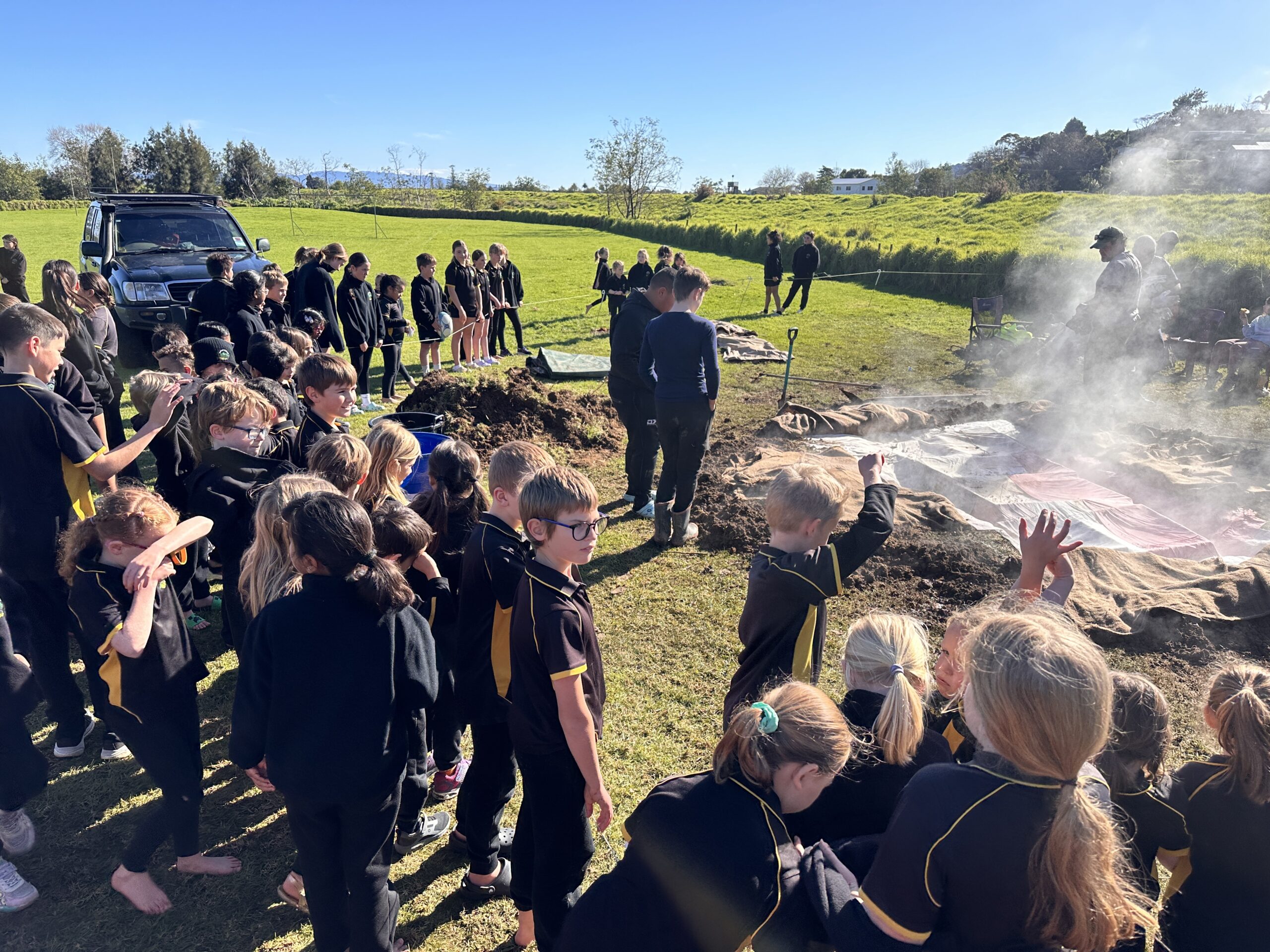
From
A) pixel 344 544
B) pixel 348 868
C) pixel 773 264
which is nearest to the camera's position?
pixel 344 544

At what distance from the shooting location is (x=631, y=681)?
4.56 m

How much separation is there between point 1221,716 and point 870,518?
1.21m

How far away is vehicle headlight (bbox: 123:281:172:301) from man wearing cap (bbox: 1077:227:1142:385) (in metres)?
12.0

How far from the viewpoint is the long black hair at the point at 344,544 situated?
215cm

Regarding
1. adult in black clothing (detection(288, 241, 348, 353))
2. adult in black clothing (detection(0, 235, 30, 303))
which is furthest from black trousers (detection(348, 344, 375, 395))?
adult in black clothing (detection(0, 235, 30, 303))

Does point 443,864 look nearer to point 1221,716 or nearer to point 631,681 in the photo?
point 631,681

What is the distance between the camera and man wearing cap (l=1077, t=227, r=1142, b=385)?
9.02 m

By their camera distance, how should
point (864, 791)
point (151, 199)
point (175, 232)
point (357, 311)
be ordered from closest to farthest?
point (864, 791) < point (357, 311) < point (175, 232) < point (151, 199)

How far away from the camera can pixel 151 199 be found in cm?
1088

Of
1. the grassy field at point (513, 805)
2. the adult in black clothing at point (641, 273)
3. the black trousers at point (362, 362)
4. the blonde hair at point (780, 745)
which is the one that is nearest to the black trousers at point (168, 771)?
the grassy field at point (513, 805)

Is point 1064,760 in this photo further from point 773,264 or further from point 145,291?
point 773,264

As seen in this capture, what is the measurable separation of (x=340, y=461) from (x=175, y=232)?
1008 centimetres

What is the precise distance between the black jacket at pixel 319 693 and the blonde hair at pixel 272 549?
368 millimetres

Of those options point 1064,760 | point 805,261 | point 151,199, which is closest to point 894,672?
point 1064,760
